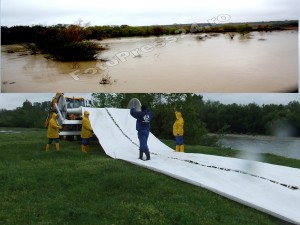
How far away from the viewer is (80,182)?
285 inches

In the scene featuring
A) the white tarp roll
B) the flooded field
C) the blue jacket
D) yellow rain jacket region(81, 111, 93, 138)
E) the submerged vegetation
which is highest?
the submerged vegetation

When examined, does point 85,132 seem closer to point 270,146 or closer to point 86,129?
point 86,129

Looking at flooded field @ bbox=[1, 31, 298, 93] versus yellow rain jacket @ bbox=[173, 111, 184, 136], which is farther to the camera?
yellow rain jacket @ bbox=[173, 111, 184, 136]

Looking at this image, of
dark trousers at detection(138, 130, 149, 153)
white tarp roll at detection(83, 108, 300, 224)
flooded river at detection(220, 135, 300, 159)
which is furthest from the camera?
flooded river at detection(220, 135, 300, 159)

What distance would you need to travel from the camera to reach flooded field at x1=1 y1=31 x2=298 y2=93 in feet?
22.1

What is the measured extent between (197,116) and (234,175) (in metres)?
21.7

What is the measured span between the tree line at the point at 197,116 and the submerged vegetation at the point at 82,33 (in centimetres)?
773

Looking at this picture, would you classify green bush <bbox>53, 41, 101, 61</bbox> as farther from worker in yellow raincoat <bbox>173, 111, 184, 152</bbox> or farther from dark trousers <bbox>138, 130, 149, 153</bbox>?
worker in yellow raincoat <bbox>173, 111, 184, 152</bbox>

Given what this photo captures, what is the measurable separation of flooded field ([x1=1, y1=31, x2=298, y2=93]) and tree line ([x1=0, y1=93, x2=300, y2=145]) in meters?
7.22

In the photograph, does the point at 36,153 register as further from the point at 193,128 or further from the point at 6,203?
the point at 193,128

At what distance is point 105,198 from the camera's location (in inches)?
250

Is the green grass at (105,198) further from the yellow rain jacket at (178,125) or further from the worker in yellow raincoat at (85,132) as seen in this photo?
the yellow rain jacket at (178,125)

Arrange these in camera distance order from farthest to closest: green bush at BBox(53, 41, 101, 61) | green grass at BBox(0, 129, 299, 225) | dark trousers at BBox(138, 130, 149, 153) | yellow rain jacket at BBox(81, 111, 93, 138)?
yellow rain jacket at BBox(81, 111, 93, 138), dark trousers at BBox(138, 130, 149, 153), green bush at BBox(53, 41, 101, 61), green grass at BBox(0, 129, 299, 225)

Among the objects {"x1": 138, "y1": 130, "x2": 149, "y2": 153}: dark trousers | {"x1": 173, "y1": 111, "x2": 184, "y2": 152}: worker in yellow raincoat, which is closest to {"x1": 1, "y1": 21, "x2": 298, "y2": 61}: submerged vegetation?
{"x1": 138, "y1": 130, "x2": 149, "y2": 153}: dark trousers
